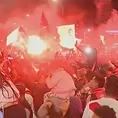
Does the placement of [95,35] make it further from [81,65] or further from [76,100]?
[76,100]

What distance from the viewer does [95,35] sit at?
87.5 inches

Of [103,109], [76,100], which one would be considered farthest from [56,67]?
[103,109]

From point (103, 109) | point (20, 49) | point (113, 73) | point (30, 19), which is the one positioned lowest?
point (103, 109)

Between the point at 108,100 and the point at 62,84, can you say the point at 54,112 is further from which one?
the point at 108,100

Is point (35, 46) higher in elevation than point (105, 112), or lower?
higher

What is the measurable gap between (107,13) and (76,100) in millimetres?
565

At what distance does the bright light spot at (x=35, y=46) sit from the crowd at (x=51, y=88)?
94 mm

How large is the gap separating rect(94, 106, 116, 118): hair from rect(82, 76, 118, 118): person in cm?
2

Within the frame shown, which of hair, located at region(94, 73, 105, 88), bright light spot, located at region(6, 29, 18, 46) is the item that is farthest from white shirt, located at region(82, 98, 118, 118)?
bright light spot, located at region(6, 29, 18, 46)

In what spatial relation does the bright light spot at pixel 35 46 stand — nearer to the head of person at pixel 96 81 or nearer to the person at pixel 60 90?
the person at pixel 60 90

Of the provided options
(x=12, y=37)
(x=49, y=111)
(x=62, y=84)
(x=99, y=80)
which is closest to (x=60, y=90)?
(x=62, y=84)

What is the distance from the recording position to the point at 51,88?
224 centimetres

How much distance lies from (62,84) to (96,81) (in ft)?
0.69

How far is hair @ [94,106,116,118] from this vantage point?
2031mm
